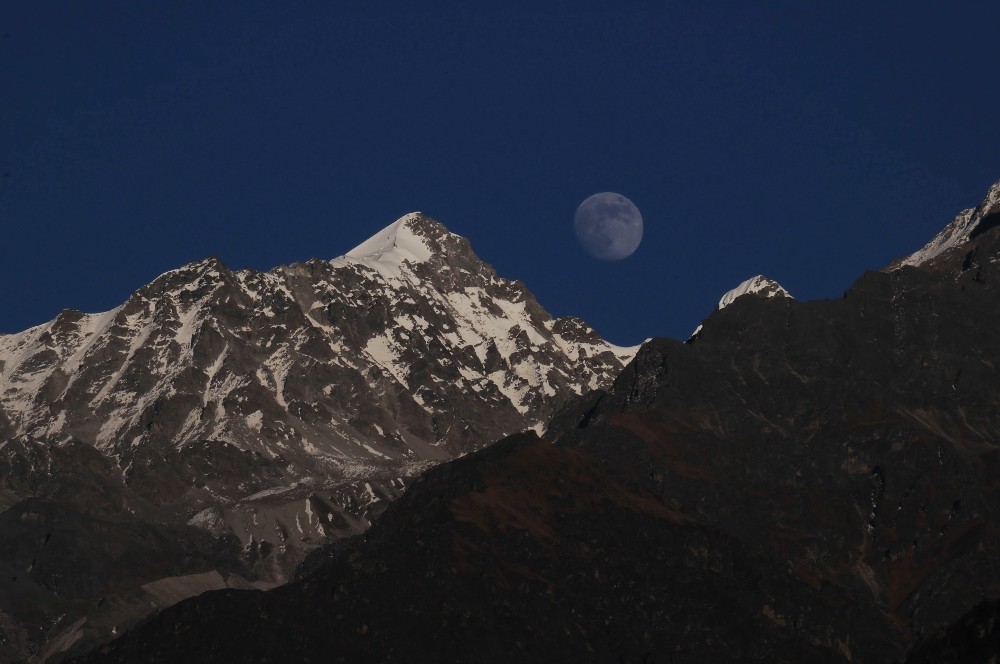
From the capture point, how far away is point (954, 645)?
5989 inches

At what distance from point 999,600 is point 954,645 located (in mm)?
9116

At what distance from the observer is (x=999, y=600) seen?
159625mm
